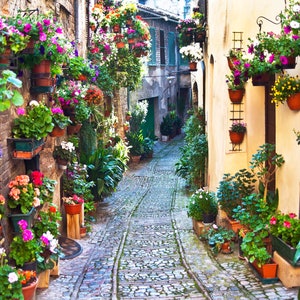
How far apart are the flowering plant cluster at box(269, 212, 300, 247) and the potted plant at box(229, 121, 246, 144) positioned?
2.83 m

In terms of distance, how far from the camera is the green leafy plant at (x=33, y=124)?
248 inches

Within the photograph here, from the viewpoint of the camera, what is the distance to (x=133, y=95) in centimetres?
2238

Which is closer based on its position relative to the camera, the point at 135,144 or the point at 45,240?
the point at 45,240

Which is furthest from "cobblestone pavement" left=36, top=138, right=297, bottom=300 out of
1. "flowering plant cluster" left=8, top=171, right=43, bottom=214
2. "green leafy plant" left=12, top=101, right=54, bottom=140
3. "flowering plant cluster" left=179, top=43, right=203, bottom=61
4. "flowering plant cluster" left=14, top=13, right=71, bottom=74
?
"flowering plant cluster" left=179, top=43, right=203, bottom=61

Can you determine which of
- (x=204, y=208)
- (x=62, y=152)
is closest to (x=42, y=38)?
(x=62, y=152)

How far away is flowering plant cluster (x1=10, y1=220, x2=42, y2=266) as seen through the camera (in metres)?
5.96

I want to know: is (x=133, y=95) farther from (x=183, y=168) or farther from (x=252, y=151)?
(x=252, y=151)

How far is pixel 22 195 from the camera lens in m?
6.16

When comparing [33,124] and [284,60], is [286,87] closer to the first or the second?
[284,60]

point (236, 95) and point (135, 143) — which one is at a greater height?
point (236, 95)

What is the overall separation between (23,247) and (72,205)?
416cm

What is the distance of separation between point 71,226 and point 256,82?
15.5ft

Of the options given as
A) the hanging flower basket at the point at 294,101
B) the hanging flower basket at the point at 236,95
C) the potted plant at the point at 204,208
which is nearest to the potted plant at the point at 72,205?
the potted plant at the point at 204,208

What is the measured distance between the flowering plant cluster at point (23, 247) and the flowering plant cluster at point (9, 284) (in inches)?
27.0
